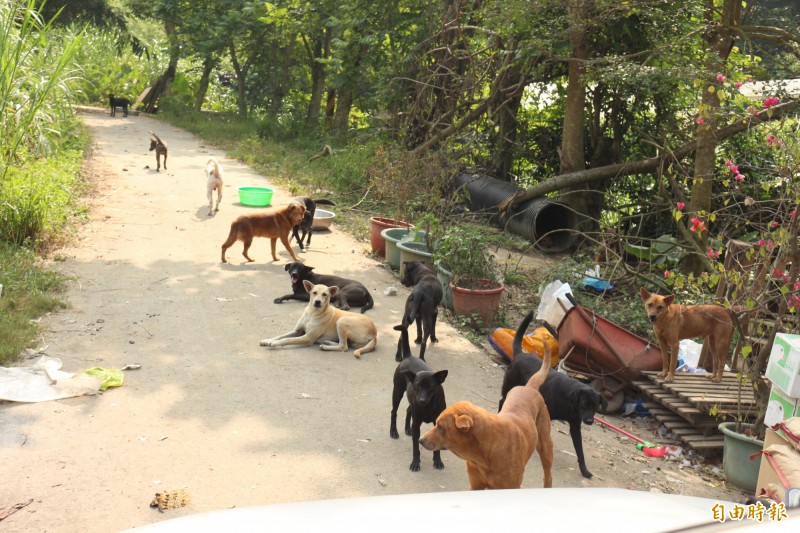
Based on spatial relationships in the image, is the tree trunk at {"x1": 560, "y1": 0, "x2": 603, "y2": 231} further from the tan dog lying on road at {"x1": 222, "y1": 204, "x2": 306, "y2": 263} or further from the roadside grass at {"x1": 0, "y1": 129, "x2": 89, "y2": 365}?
the roadside grass at {"x1": 0, "y1": 129, "x2": 89, "y2": 365}

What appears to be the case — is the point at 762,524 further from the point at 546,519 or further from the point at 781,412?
the point at 781,412

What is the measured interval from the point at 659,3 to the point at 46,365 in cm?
954

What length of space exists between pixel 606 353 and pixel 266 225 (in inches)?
188

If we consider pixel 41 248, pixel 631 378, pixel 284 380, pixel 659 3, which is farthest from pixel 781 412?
pixel 41 248

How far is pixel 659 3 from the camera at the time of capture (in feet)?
36.6

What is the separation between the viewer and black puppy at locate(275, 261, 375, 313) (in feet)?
28.3

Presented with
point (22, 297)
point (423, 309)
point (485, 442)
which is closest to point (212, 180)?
point (22, 297)

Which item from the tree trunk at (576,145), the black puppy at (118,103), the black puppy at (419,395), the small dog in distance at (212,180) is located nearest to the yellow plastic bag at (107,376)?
the black puppy at (419,395)

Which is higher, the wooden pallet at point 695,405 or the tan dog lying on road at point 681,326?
the tan dog lying on road at point 681,326

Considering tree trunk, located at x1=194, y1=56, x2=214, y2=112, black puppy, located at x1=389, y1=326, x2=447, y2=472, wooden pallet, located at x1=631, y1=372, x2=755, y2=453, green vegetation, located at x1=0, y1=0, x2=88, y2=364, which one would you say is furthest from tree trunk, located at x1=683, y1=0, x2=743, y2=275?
tree trunk, located at x1=194, y1=56, x2=214, y2=112

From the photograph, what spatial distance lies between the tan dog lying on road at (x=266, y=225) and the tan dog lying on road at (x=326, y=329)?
2631 millimetres

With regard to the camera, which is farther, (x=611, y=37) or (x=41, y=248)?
(x=611, y=37)

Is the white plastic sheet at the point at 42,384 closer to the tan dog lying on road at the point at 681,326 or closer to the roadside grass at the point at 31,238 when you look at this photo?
the roadside grass at the point at 31,238

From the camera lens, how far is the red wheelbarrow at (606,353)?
7480 mm
